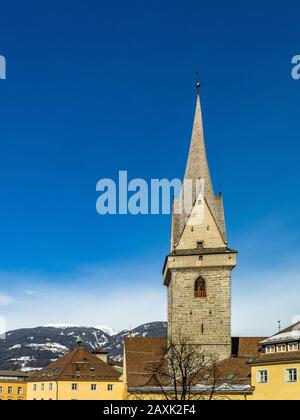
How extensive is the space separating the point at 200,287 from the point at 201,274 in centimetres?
135

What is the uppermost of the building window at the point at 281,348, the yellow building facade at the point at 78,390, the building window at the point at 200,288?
the building window at the point at 200,288

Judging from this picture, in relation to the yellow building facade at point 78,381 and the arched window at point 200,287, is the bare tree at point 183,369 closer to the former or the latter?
the arched window at point 200,287

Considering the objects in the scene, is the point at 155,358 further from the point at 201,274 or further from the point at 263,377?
the point at 263,377

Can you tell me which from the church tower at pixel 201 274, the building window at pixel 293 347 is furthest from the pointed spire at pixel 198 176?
the building window at pixel 293 347

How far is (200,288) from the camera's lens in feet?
183

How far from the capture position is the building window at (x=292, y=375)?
134ft

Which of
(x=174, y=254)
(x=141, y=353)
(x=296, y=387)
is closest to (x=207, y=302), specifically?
(x=174, y=254)

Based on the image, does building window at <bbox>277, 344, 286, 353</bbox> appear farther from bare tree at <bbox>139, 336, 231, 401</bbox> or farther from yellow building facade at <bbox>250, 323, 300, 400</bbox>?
bare tree at <bbox>139, 336, 231, 401</bbox>

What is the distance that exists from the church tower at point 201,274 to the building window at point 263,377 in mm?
9289

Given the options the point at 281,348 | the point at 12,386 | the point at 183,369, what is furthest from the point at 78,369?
the point at 12,386

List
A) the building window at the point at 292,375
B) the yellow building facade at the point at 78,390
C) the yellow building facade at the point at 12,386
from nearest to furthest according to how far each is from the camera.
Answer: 1. the building window at the point at 292,375
2. the yellow building facade at the point at 78,390
3. the yellow building facade at the point at 12,386

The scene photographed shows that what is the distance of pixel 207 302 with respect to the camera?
180ft
